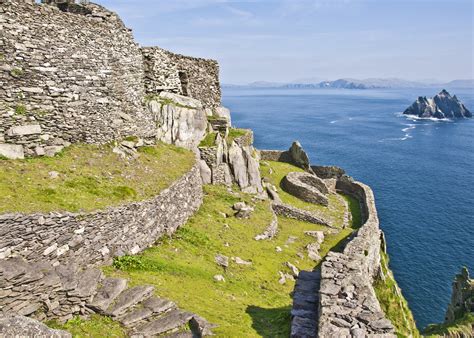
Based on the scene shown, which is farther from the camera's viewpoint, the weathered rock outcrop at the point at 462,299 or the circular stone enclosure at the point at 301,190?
the circular stone enclosure at the point at 301,190

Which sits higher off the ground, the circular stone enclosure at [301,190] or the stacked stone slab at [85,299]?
the stacked stone slab at [85,299]

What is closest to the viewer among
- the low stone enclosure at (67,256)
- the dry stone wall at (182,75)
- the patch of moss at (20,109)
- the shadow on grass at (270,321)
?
the low stone enclosure at (67,256)

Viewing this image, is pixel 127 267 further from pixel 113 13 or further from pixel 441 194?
pixel 441 194

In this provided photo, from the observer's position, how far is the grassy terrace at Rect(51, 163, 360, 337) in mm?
14948

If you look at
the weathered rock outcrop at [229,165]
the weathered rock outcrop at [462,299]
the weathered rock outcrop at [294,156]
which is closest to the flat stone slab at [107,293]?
the weathered rock outcrop at [229,165]

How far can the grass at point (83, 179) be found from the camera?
1588cm

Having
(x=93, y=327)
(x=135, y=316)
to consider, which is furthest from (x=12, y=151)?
(x=135, y=316)

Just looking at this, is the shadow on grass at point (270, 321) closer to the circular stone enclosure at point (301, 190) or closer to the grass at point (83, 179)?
the grass at point (83, 179)

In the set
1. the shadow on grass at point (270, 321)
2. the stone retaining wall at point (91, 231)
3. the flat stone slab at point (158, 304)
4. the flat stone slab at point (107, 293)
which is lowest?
the shadow on grass at point (270, 321)

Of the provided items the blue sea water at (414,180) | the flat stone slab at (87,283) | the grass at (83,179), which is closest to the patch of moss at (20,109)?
the grass at (83,179)

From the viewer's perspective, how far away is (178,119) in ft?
103

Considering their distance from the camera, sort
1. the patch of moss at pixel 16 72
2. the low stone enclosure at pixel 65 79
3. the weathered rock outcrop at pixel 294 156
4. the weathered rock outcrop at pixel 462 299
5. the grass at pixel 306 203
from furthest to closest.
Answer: the weathered rock outcrop at pixel 294 156 < the grass at pixel 306 203 < the weathered rock outcrop at pixel 462 299 < the patch of moss at pixel 16 72 < the low stone enclosure at pixel 65 79

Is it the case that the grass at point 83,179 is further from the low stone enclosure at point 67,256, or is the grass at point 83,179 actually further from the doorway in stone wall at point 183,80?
the doorway in stone wall at point 183,80

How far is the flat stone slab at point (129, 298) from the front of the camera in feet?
43.4
